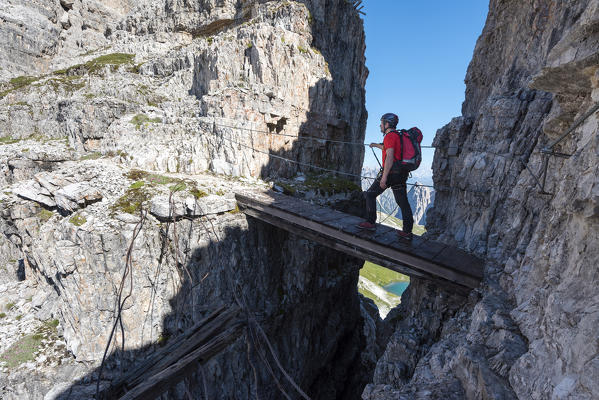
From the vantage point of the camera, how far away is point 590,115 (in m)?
3.44

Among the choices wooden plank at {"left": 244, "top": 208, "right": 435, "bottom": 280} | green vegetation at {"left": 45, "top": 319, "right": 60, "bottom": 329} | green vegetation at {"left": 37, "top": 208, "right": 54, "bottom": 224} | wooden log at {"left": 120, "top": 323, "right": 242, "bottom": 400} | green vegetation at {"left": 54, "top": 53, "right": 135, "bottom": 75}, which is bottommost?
green vegetation at {"left": 45, "top": 319, "right": 60, "bottom": 329}

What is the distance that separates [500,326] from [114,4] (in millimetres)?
55049

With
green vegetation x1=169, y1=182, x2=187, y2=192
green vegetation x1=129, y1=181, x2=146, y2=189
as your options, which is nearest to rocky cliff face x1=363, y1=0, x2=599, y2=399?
green vegetation x1=169, y1=182, x2=187, y2=192

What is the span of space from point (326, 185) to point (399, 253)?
980cm

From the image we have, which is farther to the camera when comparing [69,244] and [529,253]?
[69,244]

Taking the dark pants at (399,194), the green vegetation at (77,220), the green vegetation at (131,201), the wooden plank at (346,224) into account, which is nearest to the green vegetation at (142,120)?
the green vegetation at (131,201)

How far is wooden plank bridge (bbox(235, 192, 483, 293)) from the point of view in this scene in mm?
6879

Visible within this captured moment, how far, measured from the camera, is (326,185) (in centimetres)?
1703

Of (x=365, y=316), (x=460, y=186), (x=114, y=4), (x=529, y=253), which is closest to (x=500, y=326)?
(x=529, y=253)

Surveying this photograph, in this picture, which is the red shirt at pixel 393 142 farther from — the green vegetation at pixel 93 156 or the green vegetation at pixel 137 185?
the green vegetation at pixel 93 156

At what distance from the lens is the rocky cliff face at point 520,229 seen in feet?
9.55

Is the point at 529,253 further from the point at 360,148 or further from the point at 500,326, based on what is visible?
the point at 360,148

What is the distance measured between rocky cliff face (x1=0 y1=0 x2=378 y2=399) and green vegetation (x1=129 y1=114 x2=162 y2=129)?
0.68ft

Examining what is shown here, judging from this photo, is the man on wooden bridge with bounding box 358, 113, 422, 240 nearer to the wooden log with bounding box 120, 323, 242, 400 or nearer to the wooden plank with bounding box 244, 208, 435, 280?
the wooden plank with bounding box 244, 208, 435, 280
